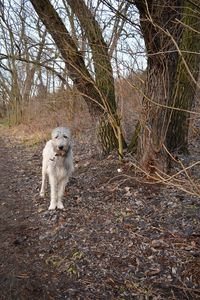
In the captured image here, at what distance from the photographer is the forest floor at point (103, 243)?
12.8ft

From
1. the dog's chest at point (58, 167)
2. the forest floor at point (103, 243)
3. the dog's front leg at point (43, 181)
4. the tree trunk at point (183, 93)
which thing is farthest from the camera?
the tree trunk at point (183, 93)

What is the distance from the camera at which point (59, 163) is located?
20.5 feet

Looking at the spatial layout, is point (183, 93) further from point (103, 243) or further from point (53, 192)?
point (103, 243)

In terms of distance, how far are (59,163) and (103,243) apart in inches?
73.7

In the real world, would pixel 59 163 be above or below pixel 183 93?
below

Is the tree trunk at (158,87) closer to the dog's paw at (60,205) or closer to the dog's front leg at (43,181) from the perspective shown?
the dog's paw at (60,205)

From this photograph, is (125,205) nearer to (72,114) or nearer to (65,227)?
(65,227)

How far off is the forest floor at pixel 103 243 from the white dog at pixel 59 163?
0.26m

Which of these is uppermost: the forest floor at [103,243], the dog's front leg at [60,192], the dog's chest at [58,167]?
the dog's chest at [58,167]

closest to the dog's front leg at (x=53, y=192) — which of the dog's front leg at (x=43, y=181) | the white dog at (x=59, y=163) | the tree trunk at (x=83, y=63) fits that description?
the white dog at (x=59, y=163)

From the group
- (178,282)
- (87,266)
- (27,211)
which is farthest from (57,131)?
(178,282)

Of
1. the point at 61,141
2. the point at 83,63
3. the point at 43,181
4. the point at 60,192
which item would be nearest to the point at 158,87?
the point at 61,141

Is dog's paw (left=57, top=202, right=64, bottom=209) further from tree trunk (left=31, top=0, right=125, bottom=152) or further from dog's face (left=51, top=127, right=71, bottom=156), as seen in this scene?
tree trunk (left=31, top=0, right=125, bottom=152)

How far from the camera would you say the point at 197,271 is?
4012mm
